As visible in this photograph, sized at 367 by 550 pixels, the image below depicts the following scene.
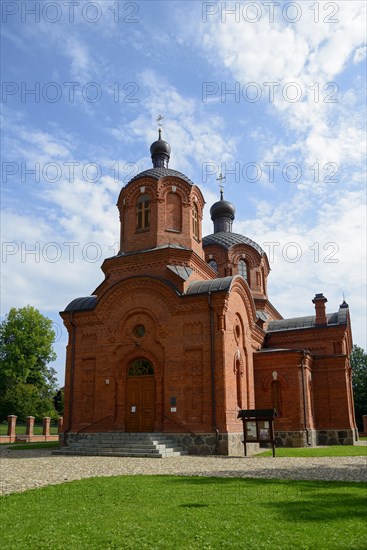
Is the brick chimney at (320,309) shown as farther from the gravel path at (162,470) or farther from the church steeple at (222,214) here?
the gravel path at (162,470)

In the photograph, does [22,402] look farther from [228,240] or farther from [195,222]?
[195,222]

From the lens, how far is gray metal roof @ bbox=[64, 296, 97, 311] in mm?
20844

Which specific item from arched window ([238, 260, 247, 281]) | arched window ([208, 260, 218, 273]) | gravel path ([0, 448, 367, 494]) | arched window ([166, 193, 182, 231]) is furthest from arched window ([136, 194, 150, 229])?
gravel path ([0, 448, 367, 494])

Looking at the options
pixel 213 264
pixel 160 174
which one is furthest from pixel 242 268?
pixel 160 174

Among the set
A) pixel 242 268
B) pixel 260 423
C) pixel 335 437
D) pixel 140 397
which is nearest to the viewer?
pixel 260 423

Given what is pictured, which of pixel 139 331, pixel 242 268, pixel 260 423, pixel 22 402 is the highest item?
pixel 242 268

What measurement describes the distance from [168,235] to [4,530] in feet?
54.0

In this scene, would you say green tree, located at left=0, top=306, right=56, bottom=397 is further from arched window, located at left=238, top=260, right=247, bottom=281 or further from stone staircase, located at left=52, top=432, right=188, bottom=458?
stone staircase, located at left=52, top=432, right=188, bottom=458

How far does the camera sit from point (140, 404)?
1869 cm

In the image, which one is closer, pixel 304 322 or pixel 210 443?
pixel 210 443

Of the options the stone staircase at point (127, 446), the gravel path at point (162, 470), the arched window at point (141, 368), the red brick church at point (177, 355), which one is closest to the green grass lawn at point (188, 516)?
the gravel path at point (162, 470)

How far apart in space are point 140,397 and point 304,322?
13.2 metres

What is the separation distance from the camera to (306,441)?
70.4 feet

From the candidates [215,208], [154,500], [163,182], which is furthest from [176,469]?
[215,208]
